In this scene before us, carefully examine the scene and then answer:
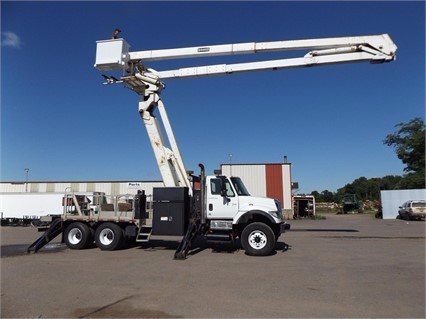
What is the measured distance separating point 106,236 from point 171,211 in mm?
2875

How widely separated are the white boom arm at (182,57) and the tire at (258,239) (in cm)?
334

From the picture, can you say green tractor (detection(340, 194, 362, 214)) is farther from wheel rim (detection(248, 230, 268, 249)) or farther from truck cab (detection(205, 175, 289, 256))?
wheel rim (detection(248, 230, 268, 249))

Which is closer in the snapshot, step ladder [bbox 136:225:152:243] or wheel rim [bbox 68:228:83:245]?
step ladder [bbox 136:225:152:243]

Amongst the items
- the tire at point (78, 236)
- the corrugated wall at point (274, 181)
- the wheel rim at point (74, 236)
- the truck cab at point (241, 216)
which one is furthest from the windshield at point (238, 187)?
the corrugated wall at point (274, 181)

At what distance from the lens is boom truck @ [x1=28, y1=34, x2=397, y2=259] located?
1297 cm

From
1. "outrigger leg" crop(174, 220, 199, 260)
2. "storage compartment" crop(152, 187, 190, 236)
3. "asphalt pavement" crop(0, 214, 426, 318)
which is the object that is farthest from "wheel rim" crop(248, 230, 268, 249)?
"storage compartment" crop(152, 187, 190, 236)

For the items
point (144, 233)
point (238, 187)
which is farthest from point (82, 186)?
point (238, 187)

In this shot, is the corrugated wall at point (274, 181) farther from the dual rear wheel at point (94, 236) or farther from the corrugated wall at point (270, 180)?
the dual rear wheel at point (94, 236)

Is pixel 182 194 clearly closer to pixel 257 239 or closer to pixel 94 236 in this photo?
pixel 257 239

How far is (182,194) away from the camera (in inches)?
529

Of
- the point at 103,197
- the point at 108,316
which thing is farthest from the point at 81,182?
the point at 108,316

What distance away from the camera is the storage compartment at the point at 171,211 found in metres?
13.2

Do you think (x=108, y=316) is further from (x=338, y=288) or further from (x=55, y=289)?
(x=338, y=288)

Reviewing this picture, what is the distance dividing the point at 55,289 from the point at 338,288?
19.2 ft
